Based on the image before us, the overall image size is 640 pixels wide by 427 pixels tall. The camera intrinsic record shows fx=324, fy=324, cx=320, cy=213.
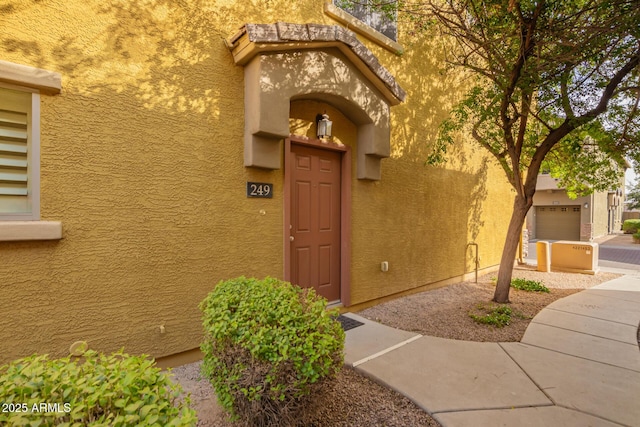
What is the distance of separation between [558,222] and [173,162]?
26.3 metres

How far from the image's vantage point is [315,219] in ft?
16.6

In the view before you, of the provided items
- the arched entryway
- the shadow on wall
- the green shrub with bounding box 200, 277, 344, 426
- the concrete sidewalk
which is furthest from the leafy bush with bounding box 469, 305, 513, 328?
the shadow on wall

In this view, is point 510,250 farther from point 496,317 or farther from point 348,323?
point 348,323

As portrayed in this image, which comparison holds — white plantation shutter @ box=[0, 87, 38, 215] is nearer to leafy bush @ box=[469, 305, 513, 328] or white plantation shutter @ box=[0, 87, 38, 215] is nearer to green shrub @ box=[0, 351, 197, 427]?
green shrub @ box=[0, 351, 197, 427]

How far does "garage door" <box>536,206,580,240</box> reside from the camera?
21.7 meters

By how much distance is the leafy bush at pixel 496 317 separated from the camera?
16.3 feet

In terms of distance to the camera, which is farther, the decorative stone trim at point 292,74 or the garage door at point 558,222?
the garage door at point 558,222

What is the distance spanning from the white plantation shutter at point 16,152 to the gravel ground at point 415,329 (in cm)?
222

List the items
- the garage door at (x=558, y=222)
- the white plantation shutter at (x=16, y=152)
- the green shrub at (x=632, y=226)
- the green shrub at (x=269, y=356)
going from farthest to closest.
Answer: the green shrub at (x=632, y=226)
the garage door at (x=558, y=222)
the white plantation shutter at (x=16, y=152)
the green shrub at (x=269, y=356)

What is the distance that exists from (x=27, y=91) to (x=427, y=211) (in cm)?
645

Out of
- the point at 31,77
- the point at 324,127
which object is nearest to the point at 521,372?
the point at 324,127

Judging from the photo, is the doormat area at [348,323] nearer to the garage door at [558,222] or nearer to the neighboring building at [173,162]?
the neighboring building at [173,162]

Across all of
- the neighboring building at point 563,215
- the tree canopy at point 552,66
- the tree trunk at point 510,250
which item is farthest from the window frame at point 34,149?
the neighboring building at point 563,215

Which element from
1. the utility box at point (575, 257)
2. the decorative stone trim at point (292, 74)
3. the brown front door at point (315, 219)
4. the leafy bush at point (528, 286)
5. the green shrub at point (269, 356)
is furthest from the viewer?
the utility box at point (575, 257)
